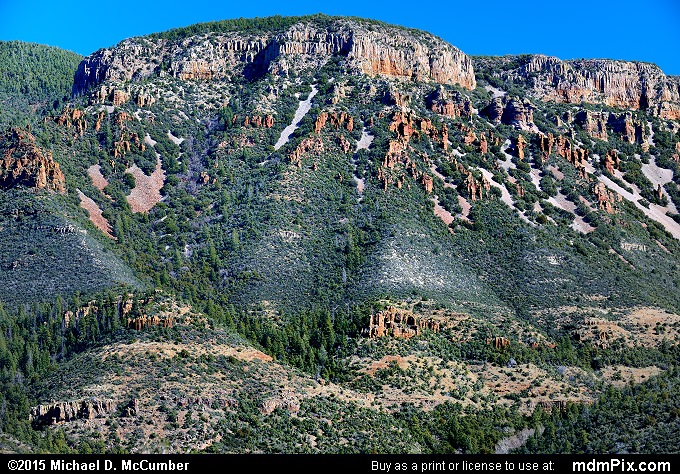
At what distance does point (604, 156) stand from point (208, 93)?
60.0m

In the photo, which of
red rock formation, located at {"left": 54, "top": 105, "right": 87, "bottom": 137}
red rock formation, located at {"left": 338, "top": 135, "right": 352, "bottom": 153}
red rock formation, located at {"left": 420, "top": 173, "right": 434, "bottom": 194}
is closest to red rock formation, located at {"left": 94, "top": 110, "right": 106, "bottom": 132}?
red rock formation, located at {"left": 54, "top": 105, "right": 87, "bottom": 137}

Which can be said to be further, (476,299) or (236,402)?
(476,299)

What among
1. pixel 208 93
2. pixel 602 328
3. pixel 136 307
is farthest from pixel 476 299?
pixel 208 93

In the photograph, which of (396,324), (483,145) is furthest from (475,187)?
(396,324)

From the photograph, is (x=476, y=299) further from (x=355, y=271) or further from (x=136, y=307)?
(x=136, y=307)

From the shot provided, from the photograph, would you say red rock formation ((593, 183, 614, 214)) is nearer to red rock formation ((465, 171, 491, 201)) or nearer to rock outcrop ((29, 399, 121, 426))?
red rock formation ((465, 171, 491, 201))

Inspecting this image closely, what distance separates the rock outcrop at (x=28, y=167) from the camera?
152625mm

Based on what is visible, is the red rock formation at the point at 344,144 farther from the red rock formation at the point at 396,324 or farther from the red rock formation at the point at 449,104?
the red rock formation at the point at 396,324

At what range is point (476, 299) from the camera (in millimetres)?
143875

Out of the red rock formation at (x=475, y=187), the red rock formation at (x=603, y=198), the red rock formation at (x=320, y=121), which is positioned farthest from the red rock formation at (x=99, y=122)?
the red rock formation at (x=603, y=198)

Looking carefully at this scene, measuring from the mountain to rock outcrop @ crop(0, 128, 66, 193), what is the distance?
31 cm
